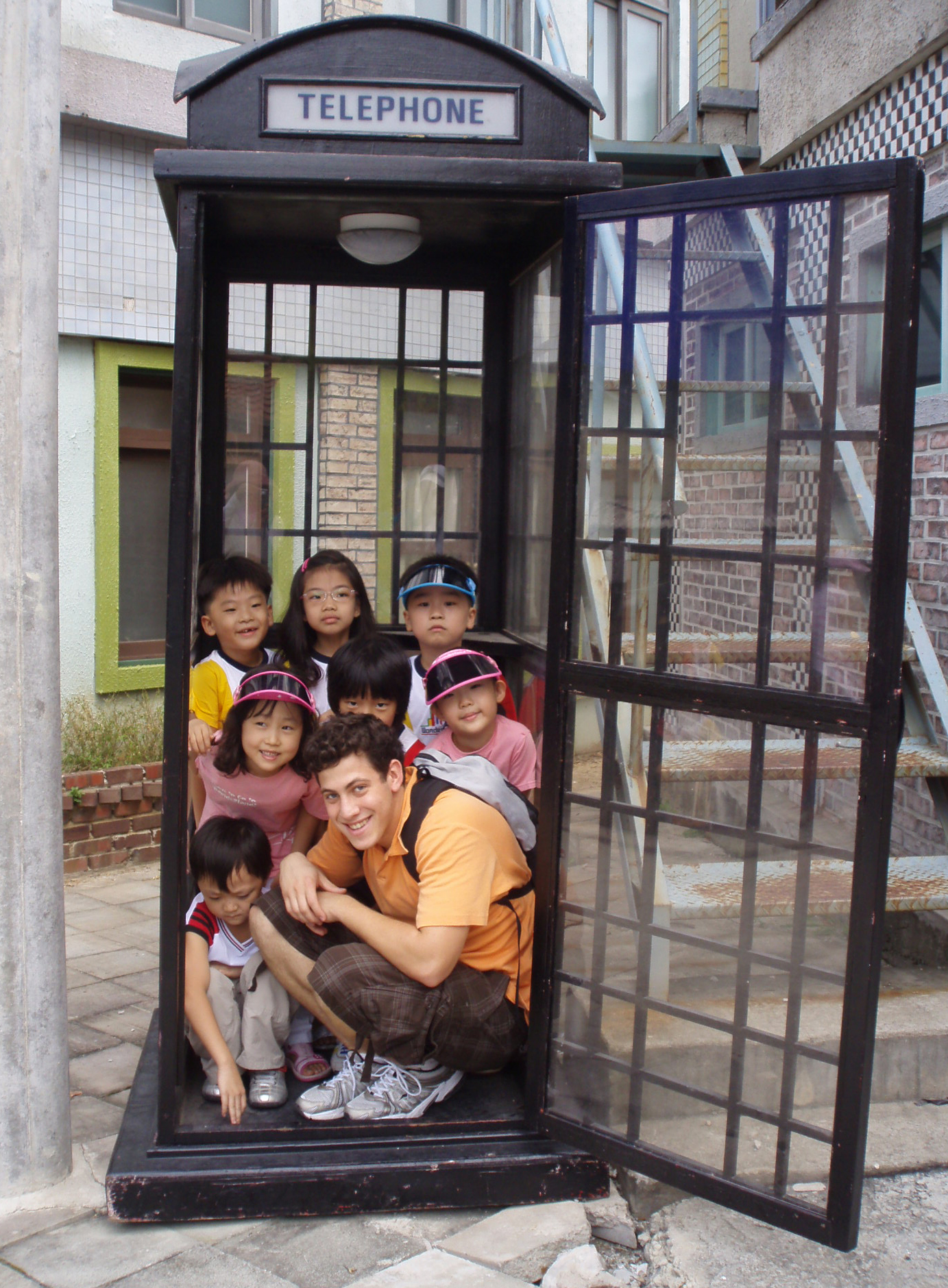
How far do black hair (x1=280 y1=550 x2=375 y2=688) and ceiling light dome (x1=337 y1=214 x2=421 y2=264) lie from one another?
921 mm

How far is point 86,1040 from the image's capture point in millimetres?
3785

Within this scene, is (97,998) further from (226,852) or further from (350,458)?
(350,458)

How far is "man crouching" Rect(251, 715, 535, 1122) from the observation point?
9.03 ft

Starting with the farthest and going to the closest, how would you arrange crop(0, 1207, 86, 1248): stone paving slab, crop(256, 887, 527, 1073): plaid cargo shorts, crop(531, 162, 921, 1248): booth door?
crop(256, 887, 527, 1073): plaid cargo shorts
crop(0, 1207, 86, 1248): stone paving slab
crop(531, 162, 921, 1248): booth door

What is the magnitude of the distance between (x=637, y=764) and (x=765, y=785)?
1.07 ft

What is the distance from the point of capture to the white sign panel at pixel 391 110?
106 inches

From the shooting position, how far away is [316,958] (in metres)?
2.98

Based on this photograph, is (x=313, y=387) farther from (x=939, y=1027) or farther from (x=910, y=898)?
(x=939, y=1027)

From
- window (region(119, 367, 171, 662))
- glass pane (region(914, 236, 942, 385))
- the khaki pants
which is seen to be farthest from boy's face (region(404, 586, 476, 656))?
window (region(119, 367, 171, 662))

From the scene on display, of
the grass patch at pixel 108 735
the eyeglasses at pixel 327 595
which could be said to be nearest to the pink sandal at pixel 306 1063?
the eyeglasses at pixel 327 595

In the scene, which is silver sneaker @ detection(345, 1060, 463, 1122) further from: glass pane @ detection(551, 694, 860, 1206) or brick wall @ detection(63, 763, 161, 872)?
brick wall @ detection(63, 763, 161, 872)

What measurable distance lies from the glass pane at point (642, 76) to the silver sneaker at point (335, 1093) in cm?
839

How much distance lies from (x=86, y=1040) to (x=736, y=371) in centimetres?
292

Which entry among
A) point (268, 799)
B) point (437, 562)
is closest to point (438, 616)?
point (437, 562)
